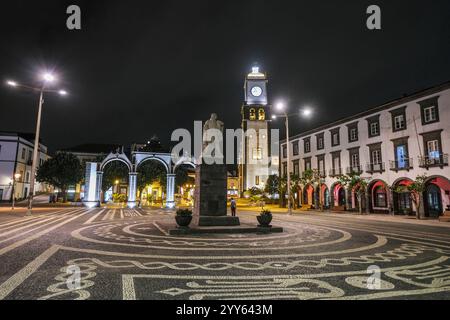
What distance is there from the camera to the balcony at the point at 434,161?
24.3 meters

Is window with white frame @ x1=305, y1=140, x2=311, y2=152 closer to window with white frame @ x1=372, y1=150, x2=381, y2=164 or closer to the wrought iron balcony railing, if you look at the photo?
window with white frame @ x1=372, y1=150, x2=381, y2=164

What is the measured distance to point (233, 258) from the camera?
7.57 meters

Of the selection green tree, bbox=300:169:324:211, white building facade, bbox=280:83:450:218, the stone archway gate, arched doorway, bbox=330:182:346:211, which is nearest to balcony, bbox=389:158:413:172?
white building facade, bbox=280:83:450:218

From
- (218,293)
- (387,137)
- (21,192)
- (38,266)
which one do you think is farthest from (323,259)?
(21,192)

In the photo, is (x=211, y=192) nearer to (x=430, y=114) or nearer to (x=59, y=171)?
(x=430, y=114)

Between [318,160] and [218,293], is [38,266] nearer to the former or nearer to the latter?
[218,293]

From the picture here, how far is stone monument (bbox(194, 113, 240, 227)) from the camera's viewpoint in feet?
46.2

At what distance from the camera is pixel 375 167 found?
103 ft

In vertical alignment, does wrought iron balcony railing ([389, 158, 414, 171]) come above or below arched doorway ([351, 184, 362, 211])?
above

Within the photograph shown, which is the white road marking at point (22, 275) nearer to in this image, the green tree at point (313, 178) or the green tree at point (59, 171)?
the green tree at point (313, 178)

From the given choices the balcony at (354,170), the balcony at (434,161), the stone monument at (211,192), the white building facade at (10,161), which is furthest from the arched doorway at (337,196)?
the white building facade at (10,161)

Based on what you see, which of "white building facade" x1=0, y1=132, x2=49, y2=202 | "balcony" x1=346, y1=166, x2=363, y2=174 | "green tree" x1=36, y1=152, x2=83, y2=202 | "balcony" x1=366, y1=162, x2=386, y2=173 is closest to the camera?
"balcony" x1=366, y1=162, x2=386, y2=173

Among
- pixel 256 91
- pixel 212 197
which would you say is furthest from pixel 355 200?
pixel 256 91
